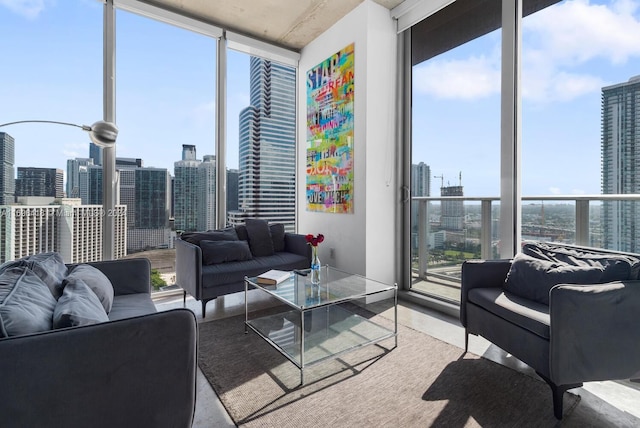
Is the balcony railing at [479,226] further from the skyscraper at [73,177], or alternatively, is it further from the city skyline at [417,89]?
the skyscraper at [73,177]

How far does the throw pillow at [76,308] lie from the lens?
1143 mm

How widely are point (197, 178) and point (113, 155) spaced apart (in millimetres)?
864

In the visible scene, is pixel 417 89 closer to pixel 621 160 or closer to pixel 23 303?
pixel 621 160

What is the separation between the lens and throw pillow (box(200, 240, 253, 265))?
3096 millimetres

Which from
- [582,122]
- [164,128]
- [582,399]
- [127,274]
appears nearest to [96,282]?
[127,274]

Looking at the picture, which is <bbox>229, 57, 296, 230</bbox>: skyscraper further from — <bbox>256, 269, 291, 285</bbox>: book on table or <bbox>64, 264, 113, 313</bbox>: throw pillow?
<bbox>64, 264, 113, 313</bbox>: throw pillow

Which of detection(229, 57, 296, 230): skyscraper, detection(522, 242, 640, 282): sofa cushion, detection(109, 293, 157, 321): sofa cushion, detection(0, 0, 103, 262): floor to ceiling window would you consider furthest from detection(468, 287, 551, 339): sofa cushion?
detection(0, 0, 103, 262): floor to ceiling window

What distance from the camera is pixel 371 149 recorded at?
3426 millimetres

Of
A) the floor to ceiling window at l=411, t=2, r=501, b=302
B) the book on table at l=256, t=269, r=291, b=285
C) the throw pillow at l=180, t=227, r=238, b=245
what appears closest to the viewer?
the book on table at l=256, t=269, r=291, b=285

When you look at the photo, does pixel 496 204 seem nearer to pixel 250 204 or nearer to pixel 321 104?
pixel 321 104

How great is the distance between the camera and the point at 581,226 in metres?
2.51

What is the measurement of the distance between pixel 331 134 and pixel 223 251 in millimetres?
1867

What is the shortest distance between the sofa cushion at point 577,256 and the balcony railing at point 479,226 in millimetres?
383

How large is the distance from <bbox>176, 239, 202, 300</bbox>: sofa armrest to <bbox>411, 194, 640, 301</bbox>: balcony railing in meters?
2.27
